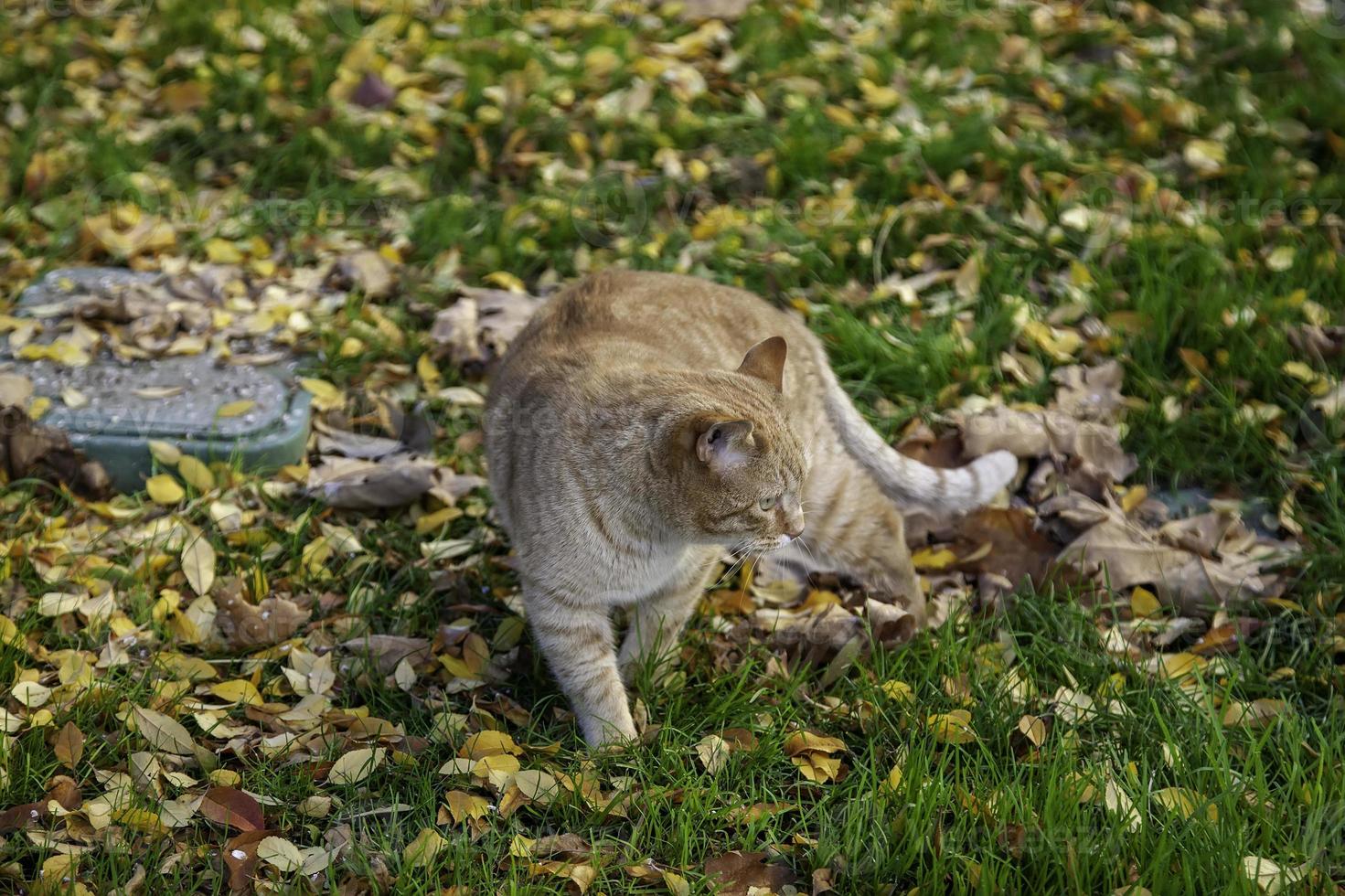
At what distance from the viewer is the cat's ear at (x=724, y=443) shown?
3.03 m

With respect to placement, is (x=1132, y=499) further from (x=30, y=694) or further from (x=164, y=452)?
(x=30, y=694)

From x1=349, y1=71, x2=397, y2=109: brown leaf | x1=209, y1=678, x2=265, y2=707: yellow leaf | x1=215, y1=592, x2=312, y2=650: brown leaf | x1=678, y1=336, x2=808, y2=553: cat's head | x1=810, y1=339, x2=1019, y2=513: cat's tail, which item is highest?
x1=678, y1=336, x2=808, y2=553: cat's head

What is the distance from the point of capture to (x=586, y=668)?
11.3ft

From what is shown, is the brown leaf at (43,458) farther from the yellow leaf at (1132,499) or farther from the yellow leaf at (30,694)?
the yellow leaf at (1132,499)

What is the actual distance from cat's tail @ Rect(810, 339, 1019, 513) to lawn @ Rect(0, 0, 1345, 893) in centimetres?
17

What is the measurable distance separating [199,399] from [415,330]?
90 cm

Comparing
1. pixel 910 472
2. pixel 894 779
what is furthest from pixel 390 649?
pixel 910 472

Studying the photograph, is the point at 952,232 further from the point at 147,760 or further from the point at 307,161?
the point at 147,760

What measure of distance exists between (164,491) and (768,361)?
82.9 inches

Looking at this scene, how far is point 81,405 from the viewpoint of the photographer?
14.5 ft

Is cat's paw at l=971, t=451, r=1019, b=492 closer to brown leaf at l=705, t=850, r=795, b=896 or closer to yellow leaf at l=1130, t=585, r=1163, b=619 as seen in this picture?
yellow leaf at l=1130, t=585, r=1163, b=619

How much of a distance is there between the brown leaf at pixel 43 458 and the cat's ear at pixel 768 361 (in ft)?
7.49

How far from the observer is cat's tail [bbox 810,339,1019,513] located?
4.07 meters

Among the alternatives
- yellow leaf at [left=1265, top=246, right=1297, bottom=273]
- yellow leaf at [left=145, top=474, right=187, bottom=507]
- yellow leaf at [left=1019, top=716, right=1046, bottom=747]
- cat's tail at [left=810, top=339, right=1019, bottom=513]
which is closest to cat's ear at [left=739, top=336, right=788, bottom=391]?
cat's tail at [left=810, top=339, right=1019, bottom=513]
